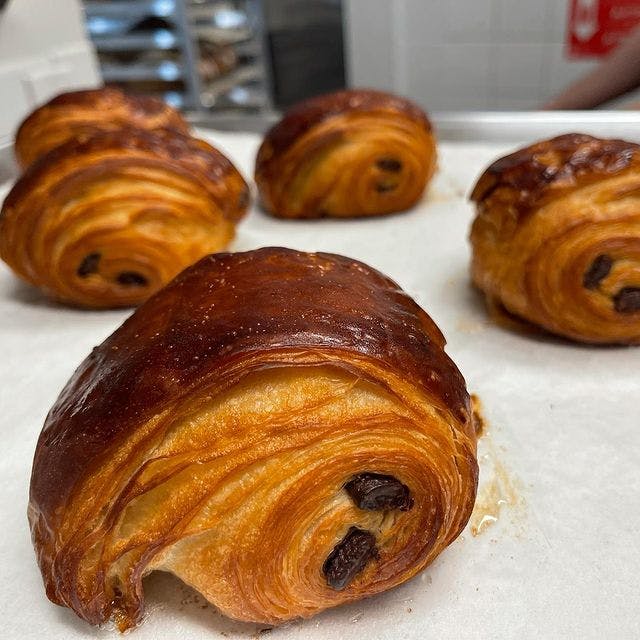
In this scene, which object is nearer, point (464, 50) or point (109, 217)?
point (109, 217)

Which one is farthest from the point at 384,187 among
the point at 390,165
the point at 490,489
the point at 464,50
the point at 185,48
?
the point at 185,48

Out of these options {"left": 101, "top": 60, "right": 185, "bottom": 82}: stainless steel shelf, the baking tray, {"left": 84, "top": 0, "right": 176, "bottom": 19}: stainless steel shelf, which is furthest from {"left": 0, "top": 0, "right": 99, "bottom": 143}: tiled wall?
{"left": 101, "top": 60, "right": 185, "bottom": 82}: stainless steel shelf

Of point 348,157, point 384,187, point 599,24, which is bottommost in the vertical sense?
point 599,24

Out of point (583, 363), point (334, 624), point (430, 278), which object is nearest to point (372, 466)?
point (334, 624)

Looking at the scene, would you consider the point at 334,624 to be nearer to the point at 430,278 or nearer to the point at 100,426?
the point at 100,426

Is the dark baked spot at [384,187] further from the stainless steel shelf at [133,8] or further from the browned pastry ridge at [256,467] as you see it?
the stainless steel shelf at [133,8]

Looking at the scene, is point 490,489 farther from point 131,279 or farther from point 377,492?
point 131,279

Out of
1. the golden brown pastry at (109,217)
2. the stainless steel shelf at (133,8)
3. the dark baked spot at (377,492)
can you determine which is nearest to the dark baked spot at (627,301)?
the dark baked spot at (377,492)

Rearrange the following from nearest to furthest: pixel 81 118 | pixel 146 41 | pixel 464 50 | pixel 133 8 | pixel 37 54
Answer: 1. pixel 81 118
2. pixel 37 54
3. pixel 464 50
4. pixel 133 8
5. pixel 146 41
